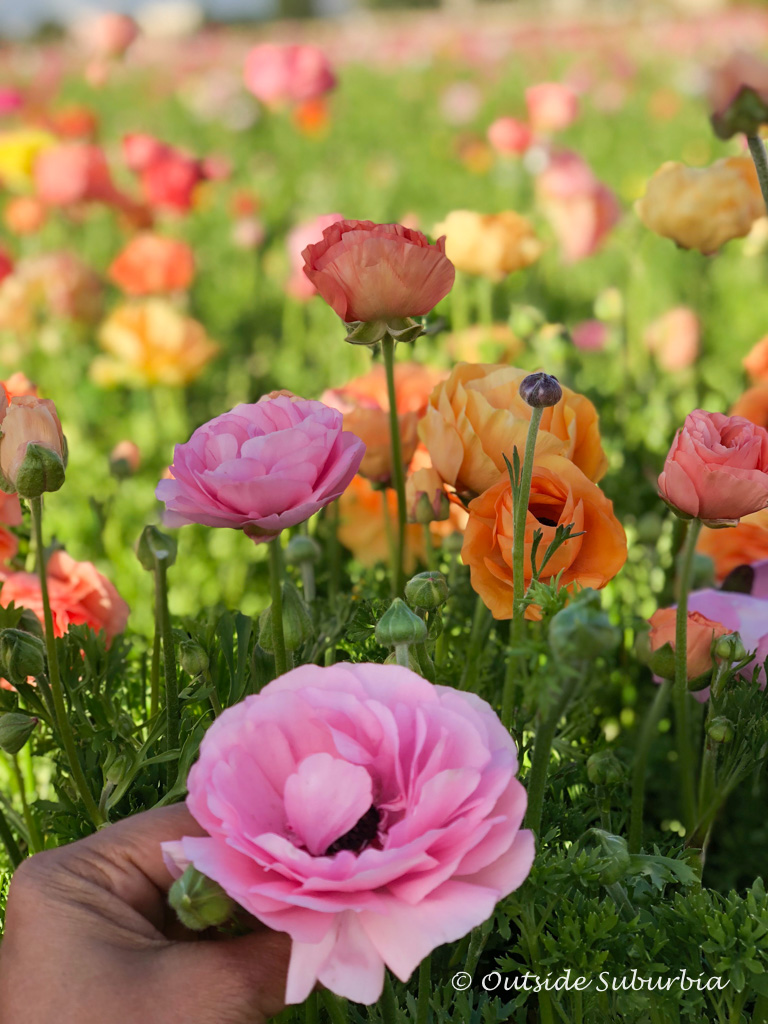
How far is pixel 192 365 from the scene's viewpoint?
6.78 ft

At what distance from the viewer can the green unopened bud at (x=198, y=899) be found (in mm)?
488

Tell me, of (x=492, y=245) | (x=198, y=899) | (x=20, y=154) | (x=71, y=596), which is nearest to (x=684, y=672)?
(x=198, y=899)

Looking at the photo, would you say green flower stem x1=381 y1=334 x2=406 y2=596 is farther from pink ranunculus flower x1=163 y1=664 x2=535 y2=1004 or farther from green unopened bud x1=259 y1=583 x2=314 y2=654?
pink ranunculus flower x1=163 y1=664 x2=535 y2=1004

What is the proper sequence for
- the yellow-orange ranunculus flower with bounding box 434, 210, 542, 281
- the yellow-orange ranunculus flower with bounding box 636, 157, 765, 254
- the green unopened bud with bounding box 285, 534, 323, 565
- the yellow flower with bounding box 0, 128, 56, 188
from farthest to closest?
the yellow flower with bounding box 0, 128, 56, 188
the yellow-orange ranunculus flower with bounding box 434, 210, 542, 281
the yellow-orange ranunculus flower with bounding box 636, 157, 765, 254
the green unopened bud with bounding box 285, 534, 323, 565

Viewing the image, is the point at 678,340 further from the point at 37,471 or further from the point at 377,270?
the point at 37,471

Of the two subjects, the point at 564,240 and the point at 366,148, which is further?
the point at 366,148

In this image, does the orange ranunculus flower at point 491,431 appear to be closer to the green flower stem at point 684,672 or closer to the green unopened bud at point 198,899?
the green flower stem at point 684,672

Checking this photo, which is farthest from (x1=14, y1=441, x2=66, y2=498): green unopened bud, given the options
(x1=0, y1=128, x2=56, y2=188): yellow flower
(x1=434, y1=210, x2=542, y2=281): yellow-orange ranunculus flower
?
(x1=0, y1=128, x2=56, y2=188): yellow flower

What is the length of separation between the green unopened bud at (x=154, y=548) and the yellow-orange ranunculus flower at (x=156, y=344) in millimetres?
1341

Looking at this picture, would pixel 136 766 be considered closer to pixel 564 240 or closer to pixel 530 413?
pixel 530 413

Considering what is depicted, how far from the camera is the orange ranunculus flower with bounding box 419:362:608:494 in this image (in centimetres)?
71

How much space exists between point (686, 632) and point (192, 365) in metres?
1.53

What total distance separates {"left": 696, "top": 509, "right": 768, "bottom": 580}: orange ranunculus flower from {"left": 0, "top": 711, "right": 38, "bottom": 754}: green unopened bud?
0.62 metres

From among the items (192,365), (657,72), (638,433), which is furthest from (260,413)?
(657,72)
